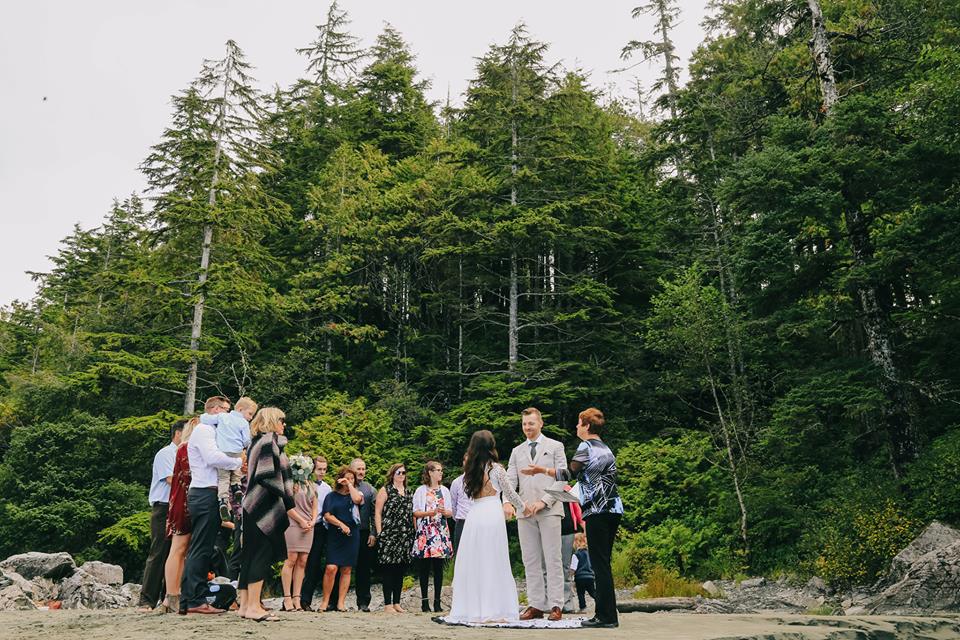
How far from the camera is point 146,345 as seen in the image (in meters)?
24.6

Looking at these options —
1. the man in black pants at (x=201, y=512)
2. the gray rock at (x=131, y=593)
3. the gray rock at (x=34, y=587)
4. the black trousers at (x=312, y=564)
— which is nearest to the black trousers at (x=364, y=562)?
the black trousers at (x=312, y=564)

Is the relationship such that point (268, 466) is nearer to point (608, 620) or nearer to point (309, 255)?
point (608, 620)

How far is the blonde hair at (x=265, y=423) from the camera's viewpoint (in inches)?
246

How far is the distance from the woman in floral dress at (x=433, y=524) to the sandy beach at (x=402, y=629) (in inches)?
82.5

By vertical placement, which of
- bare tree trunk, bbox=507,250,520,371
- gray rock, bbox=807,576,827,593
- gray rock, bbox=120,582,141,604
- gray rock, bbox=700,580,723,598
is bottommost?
gray rock, bbox=120,582,141,604

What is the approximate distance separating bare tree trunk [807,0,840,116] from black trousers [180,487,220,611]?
15.3 metres

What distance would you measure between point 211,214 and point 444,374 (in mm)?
9455

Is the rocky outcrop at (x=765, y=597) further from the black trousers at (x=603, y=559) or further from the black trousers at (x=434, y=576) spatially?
the black trousers at (x=603, y=559)

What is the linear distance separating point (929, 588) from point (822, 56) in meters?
12.1

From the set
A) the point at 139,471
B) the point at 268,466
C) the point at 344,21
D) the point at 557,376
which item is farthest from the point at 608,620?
the point at 344,21

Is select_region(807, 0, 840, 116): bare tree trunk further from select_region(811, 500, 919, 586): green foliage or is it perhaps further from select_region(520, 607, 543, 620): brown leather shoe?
select_region(520, 607, 543, 620): brown leather shoe

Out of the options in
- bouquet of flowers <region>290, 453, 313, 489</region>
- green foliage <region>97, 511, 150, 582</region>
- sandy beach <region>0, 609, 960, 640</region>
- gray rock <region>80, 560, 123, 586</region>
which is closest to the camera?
sandy beach <region>0, 609, 960, 640</region>

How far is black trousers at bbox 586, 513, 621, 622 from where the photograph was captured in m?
5.81

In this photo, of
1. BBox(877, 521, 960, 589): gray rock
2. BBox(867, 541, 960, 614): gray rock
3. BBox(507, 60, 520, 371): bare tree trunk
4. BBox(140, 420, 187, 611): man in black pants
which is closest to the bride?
BBox(140, 420, 187, 611): man in black pants
